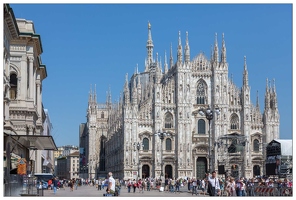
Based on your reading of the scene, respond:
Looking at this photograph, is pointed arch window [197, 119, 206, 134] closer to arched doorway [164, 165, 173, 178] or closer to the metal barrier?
arched doorway [164, 165, 173, 178]

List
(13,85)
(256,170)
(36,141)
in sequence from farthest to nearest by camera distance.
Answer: (256,170) < (13,85) < (36,141)

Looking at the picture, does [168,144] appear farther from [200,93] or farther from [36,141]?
[36,141]

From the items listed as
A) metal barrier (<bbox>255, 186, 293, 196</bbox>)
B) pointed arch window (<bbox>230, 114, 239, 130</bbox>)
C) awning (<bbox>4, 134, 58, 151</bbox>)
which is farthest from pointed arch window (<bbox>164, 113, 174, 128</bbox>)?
metal barrier (<bbox>255, 186, 293, 196</bbox>)

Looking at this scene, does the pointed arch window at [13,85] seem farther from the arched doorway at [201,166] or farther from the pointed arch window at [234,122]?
the pointed arch window at [234,122]

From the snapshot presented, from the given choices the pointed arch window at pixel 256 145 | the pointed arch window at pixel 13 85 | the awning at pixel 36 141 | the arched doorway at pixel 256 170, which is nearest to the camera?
the awning at pixel 36 141

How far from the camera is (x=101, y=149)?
12231 centimetres

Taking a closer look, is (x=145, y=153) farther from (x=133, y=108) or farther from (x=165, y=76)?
(x=165, y=76)

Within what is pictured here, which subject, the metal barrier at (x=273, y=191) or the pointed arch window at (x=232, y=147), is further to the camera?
the pointed arch window at (x=232, y=147)

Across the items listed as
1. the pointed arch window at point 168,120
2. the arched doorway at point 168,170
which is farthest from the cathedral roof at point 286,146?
the arched doorway at point 168,170

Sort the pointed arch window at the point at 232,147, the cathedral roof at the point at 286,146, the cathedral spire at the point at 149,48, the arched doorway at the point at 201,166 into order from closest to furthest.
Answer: the cathedral roof at the point at 286,146
the pointed arch window at the point at 232,147
the arched doorway at the point at 201,166
the cathedral spire at the point at 149,48

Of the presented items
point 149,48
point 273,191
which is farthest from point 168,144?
point 273,191

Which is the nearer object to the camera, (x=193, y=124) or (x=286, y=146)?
→ (x=286, y=146)

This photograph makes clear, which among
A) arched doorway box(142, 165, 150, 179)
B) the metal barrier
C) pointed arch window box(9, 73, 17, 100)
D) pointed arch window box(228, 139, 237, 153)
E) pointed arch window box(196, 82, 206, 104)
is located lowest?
the metal barrier

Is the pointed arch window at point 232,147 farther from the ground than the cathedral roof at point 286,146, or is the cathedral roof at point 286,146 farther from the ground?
the pointed arch window at point 232,147
